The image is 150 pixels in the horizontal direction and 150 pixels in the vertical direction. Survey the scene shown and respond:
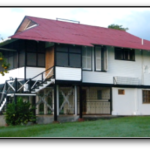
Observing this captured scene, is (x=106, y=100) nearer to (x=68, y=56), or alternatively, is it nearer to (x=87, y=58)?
(x=87, y=58)

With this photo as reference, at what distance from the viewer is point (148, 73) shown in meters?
28.2

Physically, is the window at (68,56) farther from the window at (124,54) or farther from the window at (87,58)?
the window at (124,54)

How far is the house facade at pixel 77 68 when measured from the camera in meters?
22.5

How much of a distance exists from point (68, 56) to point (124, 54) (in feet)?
18.5

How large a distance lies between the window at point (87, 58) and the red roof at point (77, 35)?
0.72 metres

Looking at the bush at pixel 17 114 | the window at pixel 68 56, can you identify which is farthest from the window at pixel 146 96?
the bush at pixel 17 114

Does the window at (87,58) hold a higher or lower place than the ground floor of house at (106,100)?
higher

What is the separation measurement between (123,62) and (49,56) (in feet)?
20.6

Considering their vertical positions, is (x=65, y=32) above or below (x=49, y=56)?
above

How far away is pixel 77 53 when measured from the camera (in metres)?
23.6

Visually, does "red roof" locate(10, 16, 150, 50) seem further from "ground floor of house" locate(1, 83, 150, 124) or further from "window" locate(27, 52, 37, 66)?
"ground floor of house" locate(1, 83, 150, 124)

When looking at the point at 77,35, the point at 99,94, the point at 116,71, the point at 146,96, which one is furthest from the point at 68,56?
the point at 146,96
